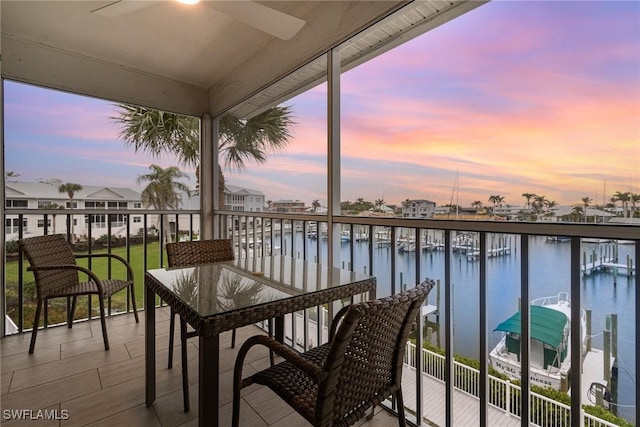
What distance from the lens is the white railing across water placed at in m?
1.27

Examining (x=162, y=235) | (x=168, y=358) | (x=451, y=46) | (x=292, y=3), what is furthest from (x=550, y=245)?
(x=162, y=235)

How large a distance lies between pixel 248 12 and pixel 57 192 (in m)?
2.74

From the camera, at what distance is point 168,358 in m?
2.15

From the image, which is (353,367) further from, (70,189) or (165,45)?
(70,189)

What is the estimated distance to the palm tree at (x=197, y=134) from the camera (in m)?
3.27

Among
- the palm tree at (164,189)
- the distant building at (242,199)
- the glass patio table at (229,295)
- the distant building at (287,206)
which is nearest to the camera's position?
the glass patio table at (229,295)

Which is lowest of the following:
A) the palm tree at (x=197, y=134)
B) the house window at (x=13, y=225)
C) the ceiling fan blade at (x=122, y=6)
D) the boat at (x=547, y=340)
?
the boat at (x=547, y=340)

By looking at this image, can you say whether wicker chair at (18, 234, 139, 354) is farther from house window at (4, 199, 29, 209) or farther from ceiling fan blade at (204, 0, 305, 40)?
ceiling fan blade at (204, 0, 305, 40)

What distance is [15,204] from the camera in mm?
2738

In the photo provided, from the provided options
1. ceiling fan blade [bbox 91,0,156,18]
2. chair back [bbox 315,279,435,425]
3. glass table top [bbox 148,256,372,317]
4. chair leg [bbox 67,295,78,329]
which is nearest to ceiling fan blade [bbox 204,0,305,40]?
ceiling fan blade [bbox 91,0,156,18]

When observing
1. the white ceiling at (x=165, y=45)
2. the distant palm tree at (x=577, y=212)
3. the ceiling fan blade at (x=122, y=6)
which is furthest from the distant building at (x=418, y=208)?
the ceiling fan blade at (x=122, y=6)

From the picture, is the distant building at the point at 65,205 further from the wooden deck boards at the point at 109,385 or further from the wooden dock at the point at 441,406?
the wooden dock at the point at 441,406

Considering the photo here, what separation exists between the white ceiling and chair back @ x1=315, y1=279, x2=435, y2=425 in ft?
5.58

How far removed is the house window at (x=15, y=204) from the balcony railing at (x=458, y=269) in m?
0.06
